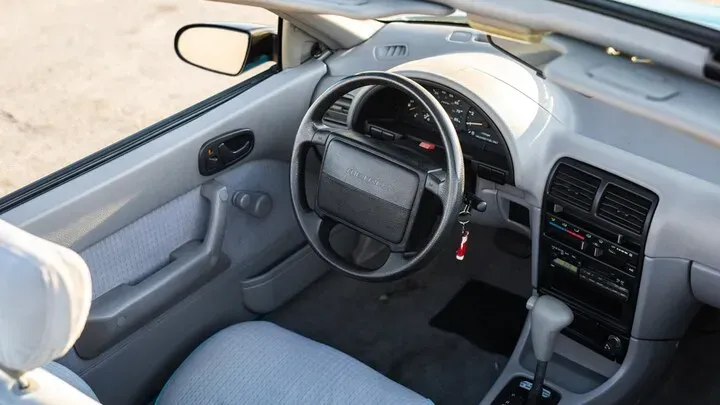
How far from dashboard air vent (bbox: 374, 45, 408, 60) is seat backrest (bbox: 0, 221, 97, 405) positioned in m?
1.64

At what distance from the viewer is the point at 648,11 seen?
155 cm

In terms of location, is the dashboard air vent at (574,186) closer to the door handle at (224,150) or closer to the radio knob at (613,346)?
the radio knob at (613,346)

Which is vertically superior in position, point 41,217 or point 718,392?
point 41,217

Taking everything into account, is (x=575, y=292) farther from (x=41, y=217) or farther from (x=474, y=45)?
(x=41, y=217)

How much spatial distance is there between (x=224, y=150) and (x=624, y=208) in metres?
1.17

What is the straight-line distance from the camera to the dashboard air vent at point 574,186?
210 cm

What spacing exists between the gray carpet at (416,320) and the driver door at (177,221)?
0.70 ft

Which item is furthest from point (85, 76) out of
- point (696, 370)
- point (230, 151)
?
point (696, 370)

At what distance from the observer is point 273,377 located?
75.6 inches

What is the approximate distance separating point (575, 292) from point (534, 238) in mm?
220

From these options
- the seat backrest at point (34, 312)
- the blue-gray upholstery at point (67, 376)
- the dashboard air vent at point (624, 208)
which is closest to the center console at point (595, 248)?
the dashboard air vent at point (624, 208)

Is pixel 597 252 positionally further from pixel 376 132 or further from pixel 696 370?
pixel 696 370

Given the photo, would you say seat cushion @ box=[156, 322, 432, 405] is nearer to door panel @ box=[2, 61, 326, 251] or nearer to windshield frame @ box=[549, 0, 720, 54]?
door panel @ box=[2, 61, 326, 251]

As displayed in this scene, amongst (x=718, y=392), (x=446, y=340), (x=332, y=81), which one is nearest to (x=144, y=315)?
(x=332, y=81)
